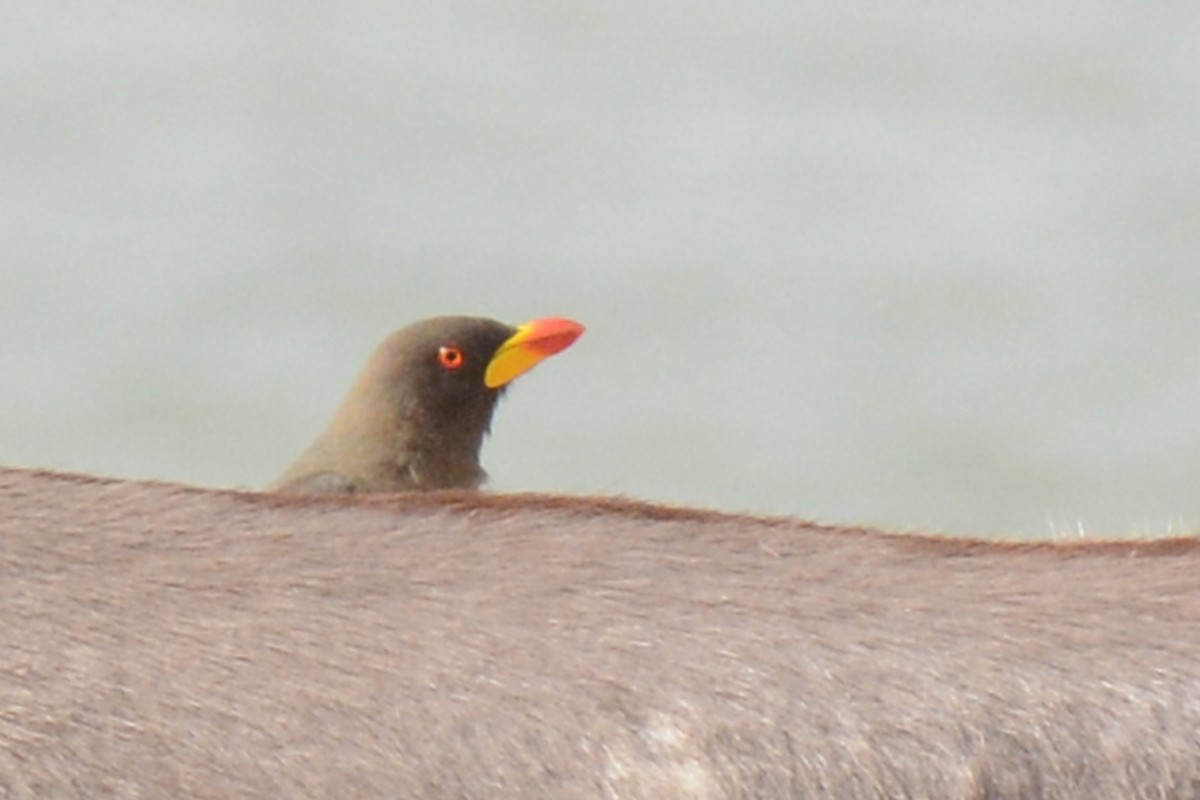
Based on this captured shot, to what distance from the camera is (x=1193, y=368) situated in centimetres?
506

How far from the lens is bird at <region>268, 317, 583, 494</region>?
11.0ft

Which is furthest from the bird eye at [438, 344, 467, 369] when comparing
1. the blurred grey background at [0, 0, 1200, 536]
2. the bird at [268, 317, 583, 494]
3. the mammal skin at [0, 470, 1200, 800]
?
the mammal skin at [0, 470, 1200, 800]

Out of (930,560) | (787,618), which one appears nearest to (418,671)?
(787,618)

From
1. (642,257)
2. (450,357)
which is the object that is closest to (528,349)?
(450,357)

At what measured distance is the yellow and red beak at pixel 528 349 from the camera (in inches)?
138

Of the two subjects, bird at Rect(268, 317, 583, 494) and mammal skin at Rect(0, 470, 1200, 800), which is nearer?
mammal skin at Rect(0, 470, 1200, 800)

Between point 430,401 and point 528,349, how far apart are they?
0.18m

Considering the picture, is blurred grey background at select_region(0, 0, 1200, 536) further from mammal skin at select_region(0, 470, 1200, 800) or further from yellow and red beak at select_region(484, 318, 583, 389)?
mammal skin at select_region(0, 470, 1200, 800)

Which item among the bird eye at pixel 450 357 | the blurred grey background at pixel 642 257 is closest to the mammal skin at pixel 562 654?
the bird eye at pixel 450 357

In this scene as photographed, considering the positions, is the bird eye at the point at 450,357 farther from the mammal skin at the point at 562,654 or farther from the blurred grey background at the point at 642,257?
the mammal skin at the point at 562,654

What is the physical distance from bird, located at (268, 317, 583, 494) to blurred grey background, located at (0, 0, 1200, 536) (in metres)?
1.46

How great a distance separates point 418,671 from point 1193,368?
3852mm

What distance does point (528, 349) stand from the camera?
3531 mm

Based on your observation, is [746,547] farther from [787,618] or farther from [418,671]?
[418,671]
